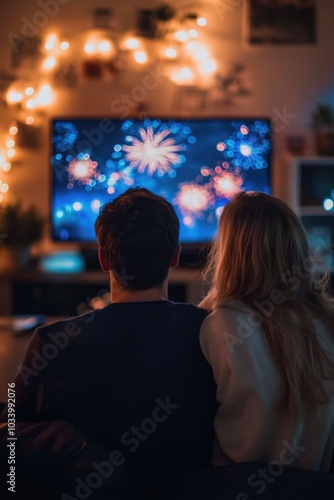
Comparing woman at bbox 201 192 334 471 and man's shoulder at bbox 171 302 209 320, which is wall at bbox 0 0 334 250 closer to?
woman at bbox 201 192 334 471

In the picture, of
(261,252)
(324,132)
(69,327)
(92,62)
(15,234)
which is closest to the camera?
(69,327)

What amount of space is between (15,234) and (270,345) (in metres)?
3.39

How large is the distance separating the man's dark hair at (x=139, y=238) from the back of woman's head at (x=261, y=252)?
180mm

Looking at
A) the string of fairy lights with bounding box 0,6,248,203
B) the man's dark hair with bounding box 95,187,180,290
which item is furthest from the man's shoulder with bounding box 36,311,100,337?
the string of fairy lights with bounding box 0,6,248,203

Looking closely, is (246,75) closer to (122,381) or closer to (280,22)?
(280,22)

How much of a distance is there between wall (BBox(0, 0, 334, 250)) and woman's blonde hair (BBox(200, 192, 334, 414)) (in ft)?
10.8

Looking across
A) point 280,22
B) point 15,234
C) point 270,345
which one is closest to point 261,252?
point 270,345

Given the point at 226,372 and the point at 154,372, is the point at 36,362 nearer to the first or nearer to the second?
the point at 154,372

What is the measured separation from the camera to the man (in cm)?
124

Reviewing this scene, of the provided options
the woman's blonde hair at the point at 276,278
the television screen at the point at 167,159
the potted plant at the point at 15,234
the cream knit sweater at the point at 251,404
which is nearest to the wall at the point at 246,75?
the television screen at the point at 167,159

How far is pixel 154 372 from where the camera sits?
49.6 inches

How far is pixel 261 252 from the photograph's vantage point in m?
1.41

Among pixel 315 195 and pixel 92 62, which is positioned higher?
pixel 92 62

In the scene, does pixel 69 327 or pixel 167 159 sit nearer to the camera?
pixel 69 327
